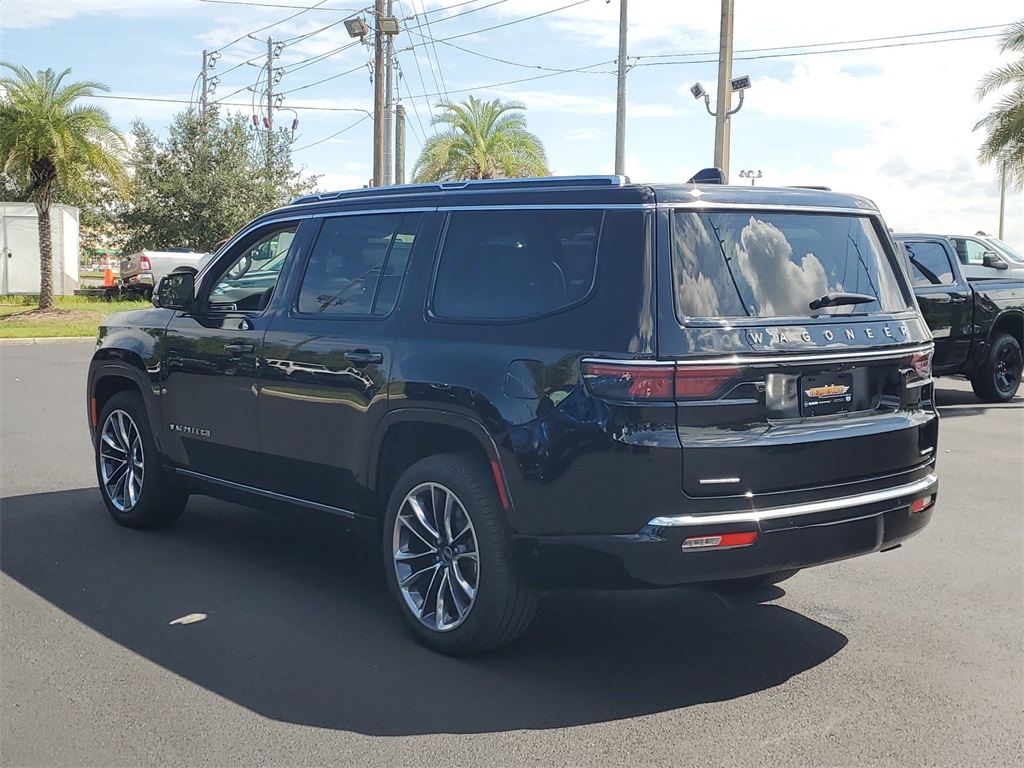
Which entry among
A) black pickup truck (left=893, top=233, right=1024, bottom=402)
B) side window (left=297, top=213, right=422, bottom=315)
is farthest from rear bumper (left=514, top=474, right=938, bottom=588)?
black pickup truck (left=893, top=233, right=1024, bottom=402)

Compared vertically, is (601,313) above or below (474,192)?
below

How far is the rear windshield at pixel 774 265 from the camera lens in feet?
14.3

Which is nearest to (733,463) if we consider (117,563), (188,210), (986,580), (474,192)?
(474,192)

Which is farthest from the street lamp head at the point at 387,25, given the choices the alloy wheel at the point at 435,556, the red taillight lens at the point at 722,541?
the red taillight lens at the point at 722,541

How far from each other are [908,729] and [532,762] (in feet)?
4.57

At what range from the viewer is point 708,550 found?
13.7 ft

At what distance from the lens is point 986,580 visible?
6.12 metres

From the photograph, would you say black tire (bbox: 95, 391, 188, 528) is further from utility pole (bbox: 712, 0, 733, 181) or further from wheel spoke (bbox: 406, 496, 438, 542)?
utility pole (bbox: 712, 0, 733, 181)

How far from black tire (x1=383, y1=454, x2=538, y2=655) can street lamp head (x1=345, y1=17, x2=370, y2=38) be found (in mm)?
22388

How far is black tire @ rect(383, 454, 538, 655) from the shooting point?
4.55m

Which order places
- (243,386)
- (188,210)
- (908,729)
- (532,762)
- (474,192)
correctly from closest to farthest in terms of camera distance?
(532,762)
(908,729)
(474,192)
(243,386)
(188,210)

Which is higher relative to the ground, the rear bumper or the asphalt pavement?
the rear bumper

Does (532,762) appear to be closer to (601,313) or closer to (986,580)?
(601,313)

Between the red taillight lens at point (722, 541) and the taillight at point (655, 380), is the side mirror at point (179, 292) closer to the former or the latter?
the taillight at point (655, 380)
